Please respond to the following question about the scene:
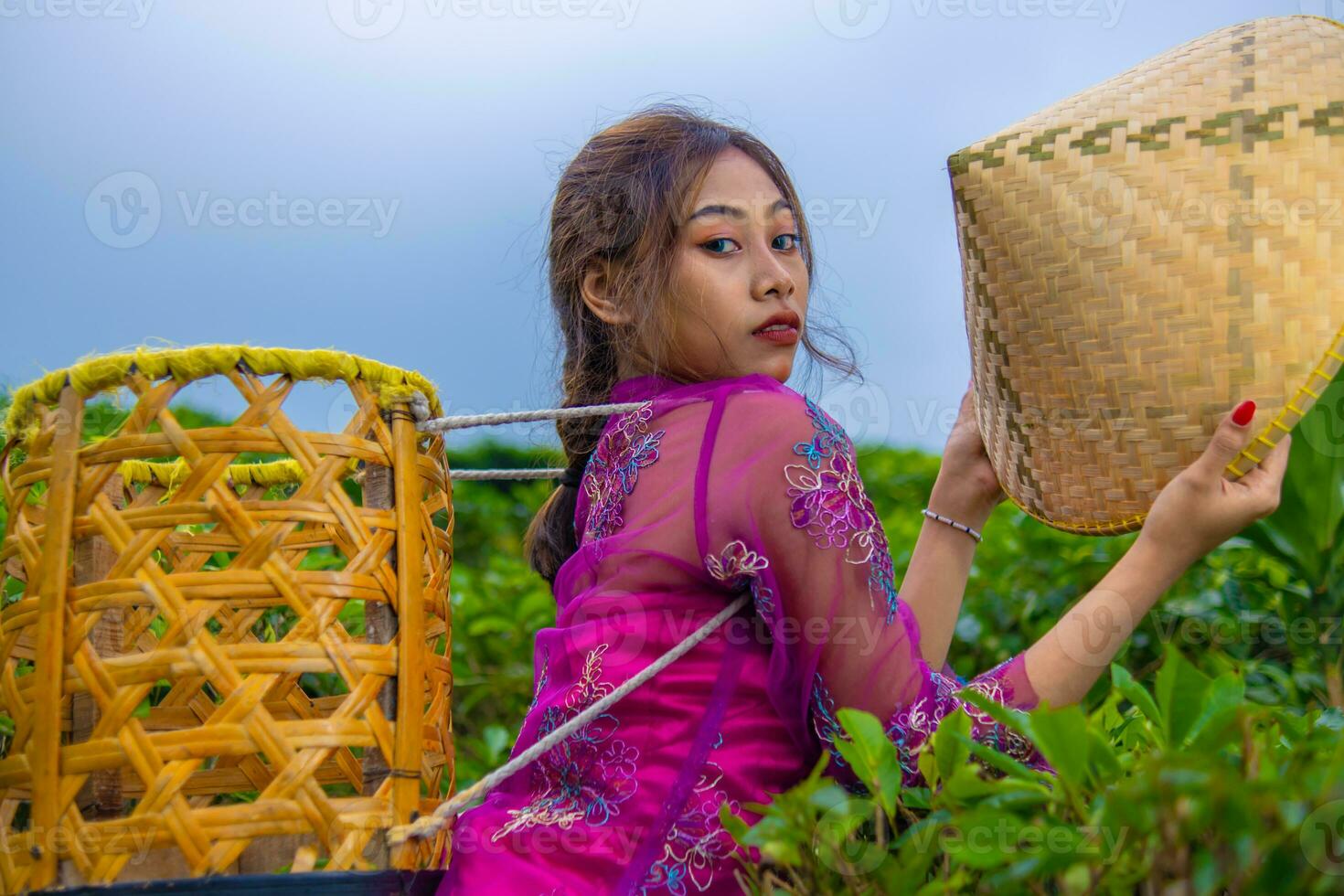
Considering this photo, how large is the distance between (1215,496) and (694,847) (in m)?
0.67

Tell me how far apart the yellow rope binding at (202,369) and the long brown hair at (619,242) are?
1.49 feet

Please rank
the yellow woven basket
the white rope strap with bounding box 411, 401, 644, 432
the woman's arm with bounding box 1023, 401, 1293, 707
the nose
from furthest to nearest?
the nose, the white rope strap with bounding box 411, 401, 644, 432, the woman's arm with bounding box 1023, 401, 1293, 707, the yellow woven basket

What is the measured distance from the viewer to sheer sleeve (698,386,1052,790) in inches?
51.1

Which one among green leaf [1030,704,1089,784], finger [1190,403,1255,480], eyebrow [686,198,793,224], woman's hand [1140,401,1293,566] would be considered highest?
eyebrow [686,198,793,224]

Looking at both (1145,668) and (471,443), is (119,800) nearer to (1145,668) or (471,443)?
(1145,668)

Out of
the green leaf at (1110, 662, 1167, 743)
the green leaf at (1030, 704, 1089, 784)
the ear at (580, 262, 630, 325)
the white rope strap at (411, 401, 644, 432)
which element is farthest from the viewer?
the ear at (580, 262, 630, 325)

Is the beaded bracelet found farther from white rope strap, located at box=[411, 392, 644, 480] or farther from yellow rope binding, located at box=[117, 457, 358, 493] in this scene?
yellow rope binding, located at box=[117, 457, 358, 493]

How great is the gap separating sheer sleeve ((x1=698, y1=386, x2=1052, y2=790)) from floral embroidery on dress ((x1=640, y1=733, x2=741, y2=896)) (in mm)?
134

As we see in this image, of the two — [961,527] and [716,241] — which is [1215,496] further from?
[716,241]

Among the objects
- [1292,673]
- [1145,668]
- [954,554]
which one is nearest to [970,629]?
[1145,668]

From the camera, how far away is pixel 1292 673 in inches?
93.7

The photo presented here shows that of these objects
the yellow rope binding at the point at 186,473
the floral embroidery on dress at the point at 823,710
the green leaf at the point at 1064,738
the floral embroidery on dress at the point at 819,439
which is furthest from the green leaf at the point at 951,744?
the yellow rope binding at the point at 186,473

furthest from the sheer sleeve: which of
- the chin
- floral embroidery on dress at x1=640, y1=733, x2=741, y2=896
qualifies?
the chin

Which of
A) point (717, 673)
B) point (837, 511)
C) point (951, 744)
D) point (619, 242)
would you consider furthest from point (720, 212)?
point (951, 744)
